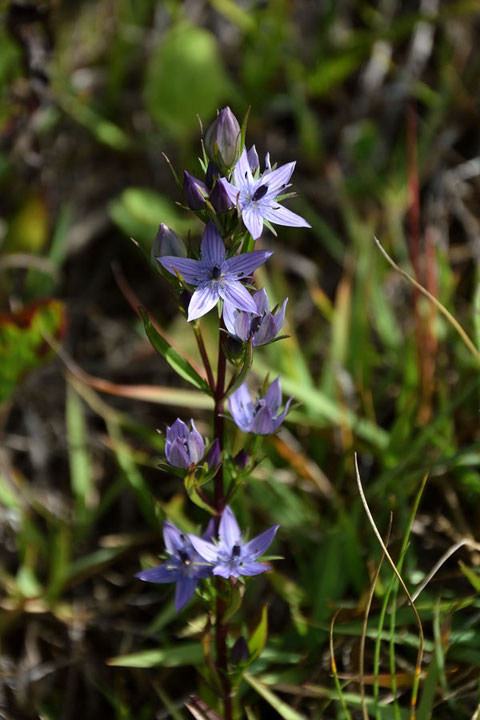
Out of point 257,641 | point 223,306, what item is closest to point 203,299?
point 223,306

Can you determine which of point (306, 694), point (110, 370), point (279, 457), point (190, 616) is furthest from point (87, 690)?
point (110, 370)

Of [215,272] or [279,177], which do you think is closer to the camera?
[215,272]

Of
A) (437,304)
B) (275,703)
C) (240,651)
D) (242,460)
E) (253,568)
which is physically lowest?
(275,703)

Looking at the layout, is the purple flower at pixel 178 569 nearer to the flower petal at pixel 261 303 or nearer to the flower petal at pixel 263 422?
the flower petal at pixel 263 422

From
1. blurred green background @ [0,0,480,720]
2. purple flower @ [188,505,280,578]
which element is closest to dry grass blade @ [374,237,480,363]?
blurred green background @ [0,0,480,720]

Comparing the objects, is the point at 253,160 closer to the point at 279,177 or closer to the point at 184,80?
the point at 279,177
